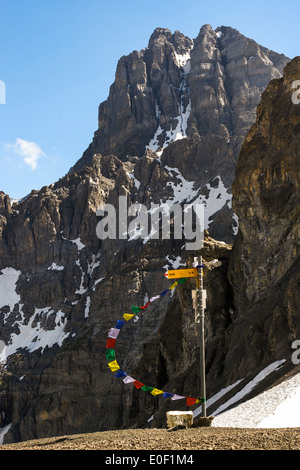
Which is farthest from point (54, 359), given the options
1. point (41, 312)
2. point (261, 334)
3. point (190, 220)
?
point (261, 334)

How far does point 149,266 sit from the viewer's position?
11588cm

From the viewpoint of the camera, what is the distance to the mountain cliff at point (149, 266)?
45062 millimetres

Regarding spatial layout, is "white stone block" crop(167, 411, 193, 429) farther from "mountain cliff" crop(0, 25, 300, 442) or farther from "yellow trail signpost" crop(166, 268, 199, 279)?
"mountain cliff" crop(0, 25, 300, 442)

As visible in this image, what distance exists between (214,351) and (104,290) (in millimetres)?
73276

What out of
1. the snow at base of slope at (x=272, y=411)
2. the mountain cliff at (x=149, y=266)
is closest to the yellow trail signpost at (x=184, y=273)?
the snow at base of slope at (x=272, y=411)

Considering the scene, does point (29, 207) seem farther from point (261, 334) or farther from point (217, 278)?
point (261, 334)

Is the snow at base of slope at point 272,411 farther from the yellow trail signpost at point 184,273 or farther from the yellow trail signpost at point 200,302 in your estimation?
the yellow trail signpost at point 184,273

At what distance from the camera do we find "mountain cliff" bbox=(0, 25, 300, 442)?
45.1 metres

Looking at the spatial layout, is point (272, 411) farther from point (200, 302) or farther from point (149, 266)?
point (149, 266)

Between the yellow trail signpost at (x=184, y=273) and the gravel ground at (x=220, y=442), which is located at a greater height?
the yellow trail signpost at (x=184, y=273)

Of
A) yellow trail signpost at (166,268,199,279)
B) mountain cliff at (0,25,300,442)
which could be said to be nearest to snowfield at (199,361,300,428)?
yellow trail signpost at (166,268,199,279)

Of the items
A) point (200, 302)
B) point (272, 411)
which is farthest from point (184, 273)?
point (272, 411)

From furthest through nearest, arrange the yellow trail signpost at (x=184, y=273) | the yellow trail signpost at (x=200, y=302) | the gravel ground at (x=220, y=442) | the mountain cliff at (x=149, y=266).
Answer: the mountain cliff at (x=149, y=266), the yellow trail signpost at (x=184, y=273), the yellow trail signpost at (x=200, y=302), the gravel ground at (x=220, y=442)

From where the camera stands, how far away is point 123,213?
467 ft
